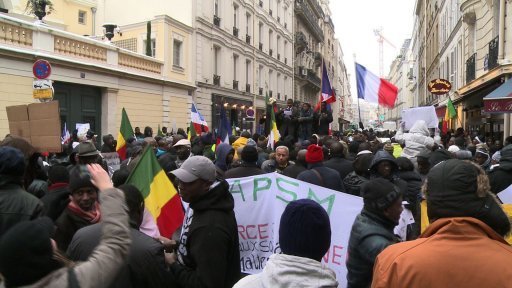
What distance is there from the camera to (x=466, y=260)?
5.82 ft

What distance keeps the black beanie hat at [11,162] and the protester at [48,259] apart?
1.55m

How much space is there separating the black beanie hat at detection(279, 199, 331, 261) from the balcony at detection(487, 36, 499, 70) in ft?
48.0

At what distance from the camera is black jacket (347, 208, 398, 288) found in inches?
111

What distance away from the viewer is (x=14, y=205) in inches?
127

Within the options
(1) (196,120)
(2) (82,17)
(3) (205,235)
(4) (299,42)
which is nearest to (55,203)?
(3) (205,235)

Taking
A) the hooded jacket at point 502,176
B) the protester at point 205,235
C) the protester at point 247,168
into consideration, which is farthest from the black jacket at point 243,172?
the hooded jacket at point 502,176

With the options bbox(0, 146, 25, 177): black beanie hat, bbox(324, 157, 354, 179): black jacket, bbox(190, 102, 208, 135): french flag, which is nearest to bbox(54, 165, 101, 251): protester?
bbox(0, 146, 25, 177): black beanie hat

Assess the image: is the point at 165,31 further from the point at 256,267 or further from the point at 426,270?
the point at 426,270

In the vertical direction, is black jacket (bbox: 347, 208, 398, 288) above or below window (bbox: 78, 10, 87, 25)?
below

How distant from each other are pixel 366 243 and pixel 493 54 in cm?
1441

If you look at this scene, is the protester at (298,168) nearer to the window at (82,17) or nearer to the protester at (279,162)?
the protester at (279,162)

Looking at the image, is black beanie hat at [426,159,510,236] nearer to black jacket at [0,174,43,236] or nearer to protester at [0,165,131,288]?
protester at [0,165,131,288]

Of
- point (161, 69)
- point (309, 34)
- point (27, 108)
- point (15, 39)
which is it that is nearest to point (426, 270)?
point (27, 108)

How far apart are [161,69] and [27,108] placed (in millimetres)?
16160
